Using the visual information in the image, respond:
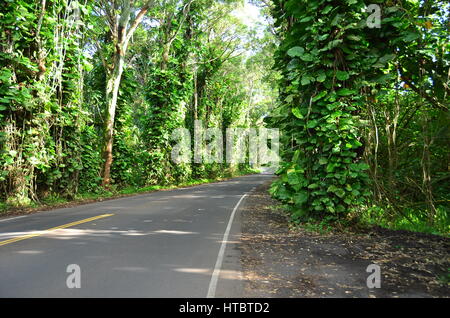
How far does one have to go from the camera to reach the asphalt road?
167 inches

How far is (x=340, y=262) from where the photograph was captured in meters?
5.53

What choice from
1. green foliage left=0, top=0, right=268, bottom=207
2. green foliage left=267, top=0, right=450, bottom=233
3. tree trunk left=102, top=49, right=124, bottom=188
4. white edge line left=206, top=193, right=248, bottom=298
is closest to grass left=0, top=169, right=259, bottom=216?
green foliage left=0, top=0, right=268, bottom=207

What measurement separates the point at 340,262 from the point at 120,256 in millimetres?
3935

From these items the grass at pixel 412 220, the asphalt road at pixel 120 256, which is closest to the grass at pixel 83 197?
the asphalt road at pixel 120 256

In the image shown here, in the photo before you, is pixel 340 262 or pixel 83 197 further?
pixel 83 197

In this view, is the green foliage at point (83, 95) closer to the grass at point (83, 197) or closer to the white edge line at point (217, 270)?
the grass at point (83, 197)

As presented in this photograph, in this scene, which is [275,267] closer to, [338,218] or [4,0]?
[338,218]

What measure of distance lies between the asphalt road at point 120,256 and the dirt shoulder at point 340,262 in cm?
44

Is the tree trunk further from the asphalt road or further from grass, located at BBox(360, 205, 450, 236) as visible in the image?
grass, located at BBox(360, 205, 450, 236)

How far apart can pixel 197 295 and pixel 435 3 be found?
8.04 meters

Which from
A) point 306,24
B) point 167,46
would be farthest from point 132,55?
point 306,24

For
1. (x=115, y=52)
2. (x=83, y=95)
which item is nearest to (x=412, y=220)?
(x=115, y=52)

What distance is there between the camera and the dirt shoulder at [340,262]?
431 centimetres

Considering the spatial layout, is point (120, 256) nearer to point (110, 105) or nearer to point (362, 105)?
point (362, 105)
